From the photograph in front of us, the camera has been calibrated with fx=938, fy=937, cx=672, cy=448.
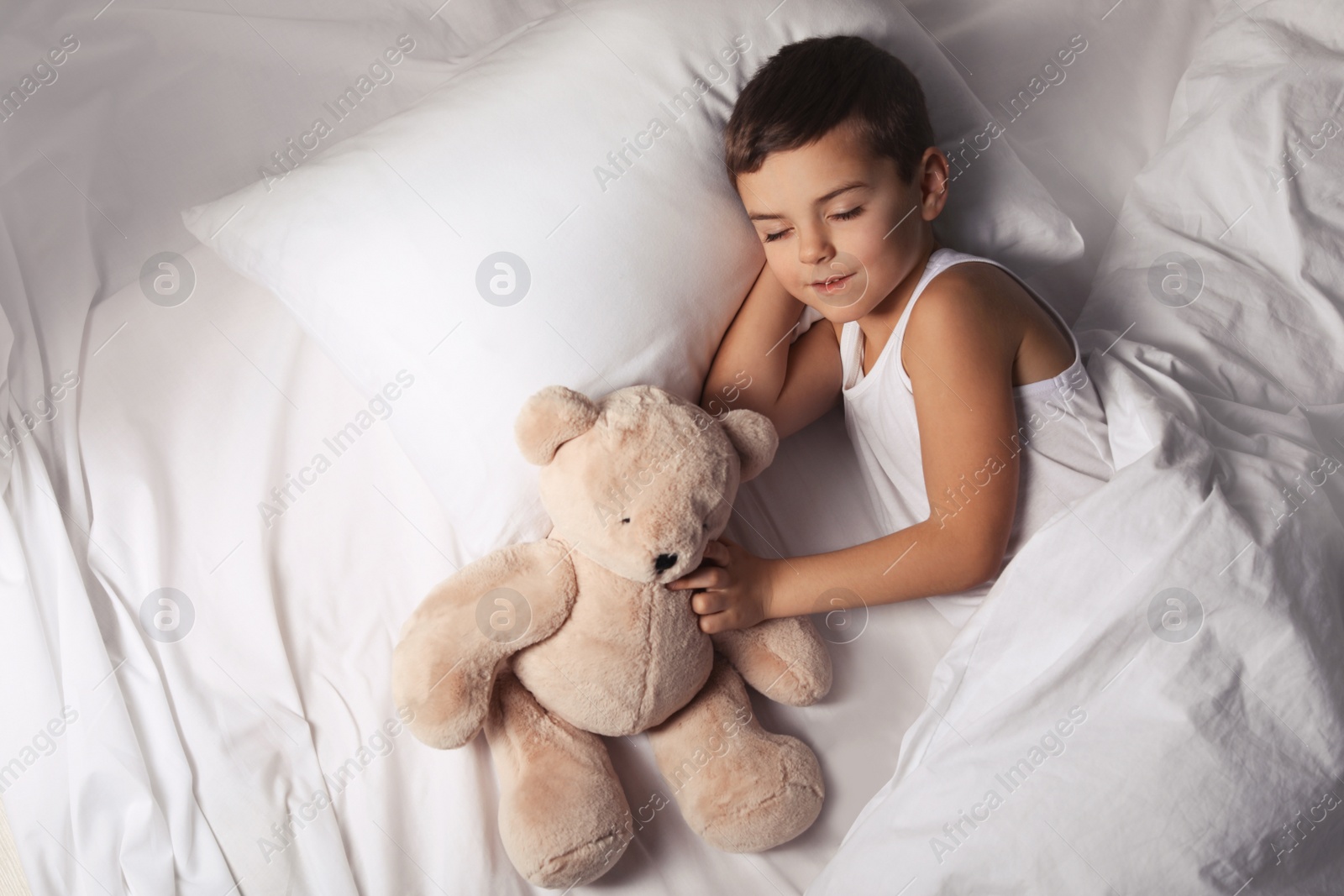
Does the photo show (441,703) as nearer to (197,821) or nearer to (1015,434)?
(197,821)

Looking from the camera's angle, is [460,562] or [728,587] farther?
[460,562]

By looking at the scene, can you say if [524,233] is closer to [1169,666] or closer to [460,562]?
[460,562]

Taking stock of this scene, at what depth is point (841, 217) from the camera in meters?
0.90

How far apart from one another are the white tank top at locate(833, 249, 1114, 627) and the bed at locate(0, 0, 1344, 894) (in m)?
0.04

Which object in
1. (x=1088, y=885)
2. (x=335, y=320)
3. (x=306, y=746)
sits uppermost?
(x=335, y=320)

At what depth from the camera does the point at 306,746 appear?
897 millimetres

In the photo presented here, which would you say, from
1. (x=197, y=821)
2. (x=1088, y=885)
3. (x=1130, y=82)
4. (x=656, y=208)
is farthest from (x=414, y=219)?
(x=1130, y=82)

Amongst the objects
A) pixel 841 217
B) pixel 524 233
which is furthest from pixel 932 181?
pixel 524 233

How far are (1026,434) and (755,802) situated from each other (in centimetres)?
47

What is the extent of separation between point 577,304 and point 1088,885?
0.67m

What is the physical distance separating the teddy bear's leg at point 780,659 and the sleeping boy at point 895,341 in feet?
0.08

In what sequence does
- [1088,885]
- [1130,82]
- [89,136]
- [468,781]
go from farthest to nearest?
[1130,82] → [89,136] → [468,781] → [1088,885]

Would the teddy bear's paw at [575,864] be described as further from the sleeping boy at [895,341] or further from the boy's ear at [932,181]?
the boy's ear at [932,181]

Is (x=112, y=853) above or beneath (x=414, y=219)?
beneath
